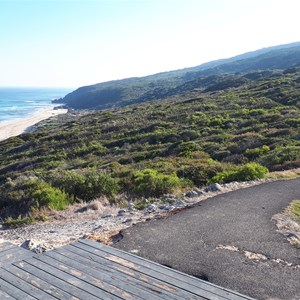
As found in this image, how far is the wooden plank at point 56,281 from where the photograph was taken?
18.2 feet

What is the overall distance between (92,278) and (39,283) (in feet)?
2.41

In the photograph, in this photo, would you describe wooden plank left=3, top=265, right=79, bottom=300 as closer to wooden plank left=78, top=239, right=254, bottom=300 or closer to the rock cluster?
the rock cluster

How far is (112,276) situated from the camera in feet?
19.9

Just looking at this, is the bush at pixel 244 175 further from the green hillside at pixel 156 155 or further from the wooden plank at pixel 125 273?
the wooden plank at pixel 125 273

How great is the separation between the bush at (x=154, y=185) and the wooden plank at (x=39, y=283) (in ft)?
21.5

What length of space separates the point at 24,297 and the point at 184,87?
103 meters

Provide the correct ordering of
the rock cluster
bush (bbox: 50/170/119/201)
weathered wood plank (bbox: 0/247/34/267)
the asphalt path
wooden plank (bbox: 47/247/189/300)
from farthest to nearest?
bush (bbox: 50/170/119/201), the rock cluster, weathered wood plank (bbox: 0/247/34/267), the asphalt path, wooden plank (bbox: 47/247/189/300)

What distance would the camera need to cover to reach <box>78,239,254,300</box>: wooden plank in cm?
563

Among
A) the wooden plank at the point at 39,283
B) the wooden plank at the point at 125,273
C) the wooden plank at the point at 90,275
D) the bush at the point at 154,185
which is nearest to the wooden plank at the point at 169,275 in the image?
the wooden plank at the point at 125,273

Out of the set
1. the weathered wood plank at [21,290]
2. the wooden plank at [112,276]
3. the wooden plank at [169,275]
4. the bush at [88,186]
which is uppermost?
the weathered wood plank at [21,290]

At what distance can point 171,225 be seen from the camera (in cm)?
856

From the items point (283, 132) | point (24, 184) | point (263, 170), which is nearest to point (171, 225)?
point (263, 170)

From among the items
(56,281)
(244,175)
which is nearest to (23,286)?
(56,281)

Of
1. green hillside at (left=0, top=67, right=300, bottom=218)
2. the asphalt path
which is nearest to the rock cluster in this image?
the asphalt path
